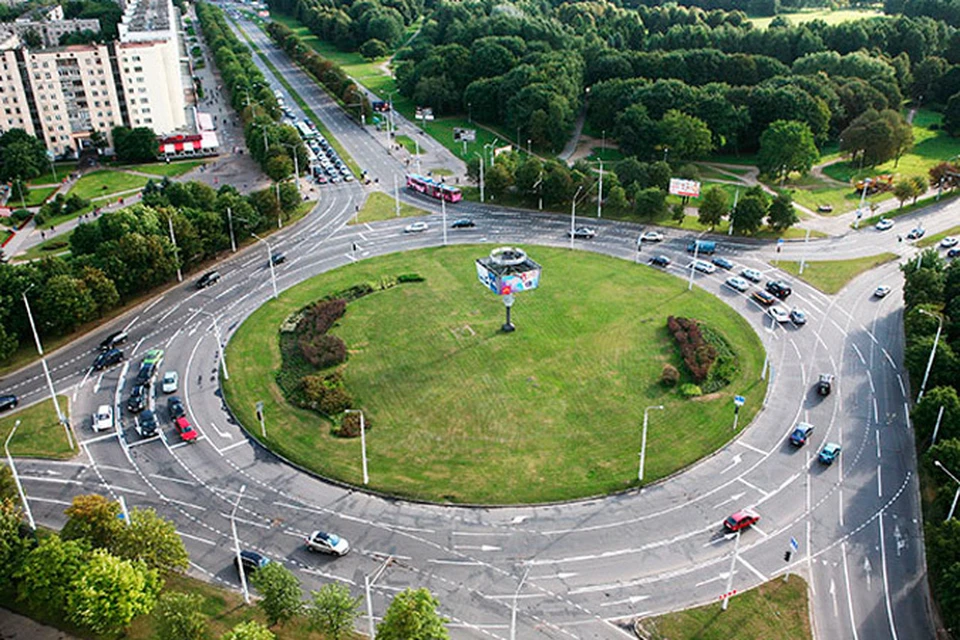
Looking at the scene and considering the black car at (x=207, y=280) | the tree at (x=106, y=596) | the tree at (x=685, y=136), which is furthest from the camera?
the tree at (x=685, y=136)

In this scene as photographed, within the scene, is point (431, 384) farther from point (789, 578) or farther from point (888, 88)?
point (888, 88)

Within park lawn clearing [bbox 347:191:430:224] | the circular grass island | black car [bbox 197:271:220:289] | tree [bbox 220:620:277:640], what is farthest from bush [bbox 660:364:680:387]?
black car [bbox 197:271:220:289]

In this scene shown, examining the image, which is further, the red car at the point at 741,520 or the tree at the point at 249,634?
the red car at the point at 741,520

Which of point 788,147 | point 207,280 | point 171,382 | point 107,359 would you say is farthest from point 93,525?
point 788,147

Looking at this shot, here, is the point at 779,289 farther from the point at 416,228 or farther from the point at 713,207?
the point at 416,228

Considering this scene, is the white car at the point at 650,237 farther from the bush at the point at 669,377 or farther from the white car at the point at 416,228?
the bush at the point at 669,377

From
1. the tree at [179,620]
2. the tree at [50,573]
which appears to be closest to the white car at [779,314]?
the tree at [179,620]
